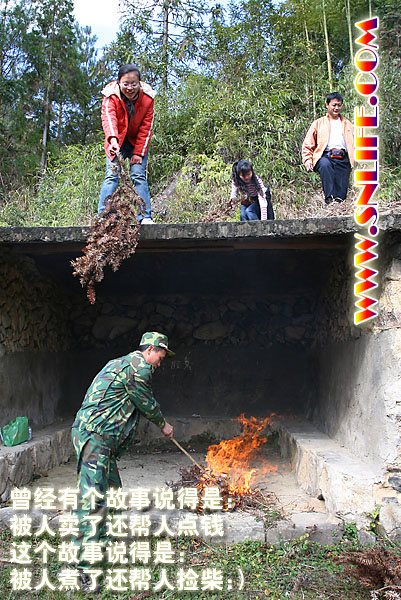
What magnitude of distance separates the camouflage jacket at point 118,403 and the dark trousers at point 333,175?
288cm

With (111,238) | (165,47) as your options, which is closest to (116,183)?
(111,238)

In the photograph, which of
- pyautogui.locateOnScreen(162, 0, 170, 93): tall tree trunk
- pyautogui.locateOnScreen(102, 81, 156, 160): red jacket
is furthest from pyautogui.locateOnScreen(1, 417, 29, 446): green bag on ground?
pyautogui.locateOnScreen(162, 0, 170, 93): tall tree trunk

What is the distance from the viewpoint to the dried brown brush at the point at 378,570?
319 centimetres

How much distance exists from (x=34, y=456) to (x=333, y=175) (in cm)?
423

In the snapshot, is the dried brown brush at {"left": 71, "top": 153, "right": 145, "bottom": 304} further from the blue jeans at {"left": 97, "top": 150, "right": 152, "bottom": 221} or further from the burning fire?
the burning fire

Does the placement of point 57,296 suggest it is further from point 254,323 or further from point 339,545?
point 339,545

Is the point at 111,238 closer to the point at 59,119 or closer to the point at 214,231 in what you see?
the point at 214,231

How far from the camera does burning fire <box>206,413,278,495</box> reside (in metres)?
5.20

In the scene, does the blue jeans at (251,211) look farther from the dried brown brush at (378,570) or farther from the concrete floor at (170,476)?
the dried brown brush at (378,570)

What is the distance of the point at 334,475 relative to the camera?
13.5 feet

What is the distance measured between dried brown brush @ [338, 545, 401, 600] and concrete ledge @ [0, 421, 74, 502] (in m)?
2.99

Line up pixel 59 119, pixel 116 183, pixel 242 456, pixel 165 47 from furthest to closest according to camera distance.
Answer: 1. pixel 59 119
2. pixel 165 47
3. pixel 242 456
4. pixel 116 183

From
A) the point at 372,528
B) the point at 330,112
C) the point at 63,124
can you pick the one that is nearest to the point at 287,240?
the point at 330,112

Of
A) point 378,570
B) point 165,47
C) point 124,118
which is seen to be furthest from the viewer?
point 165,47
